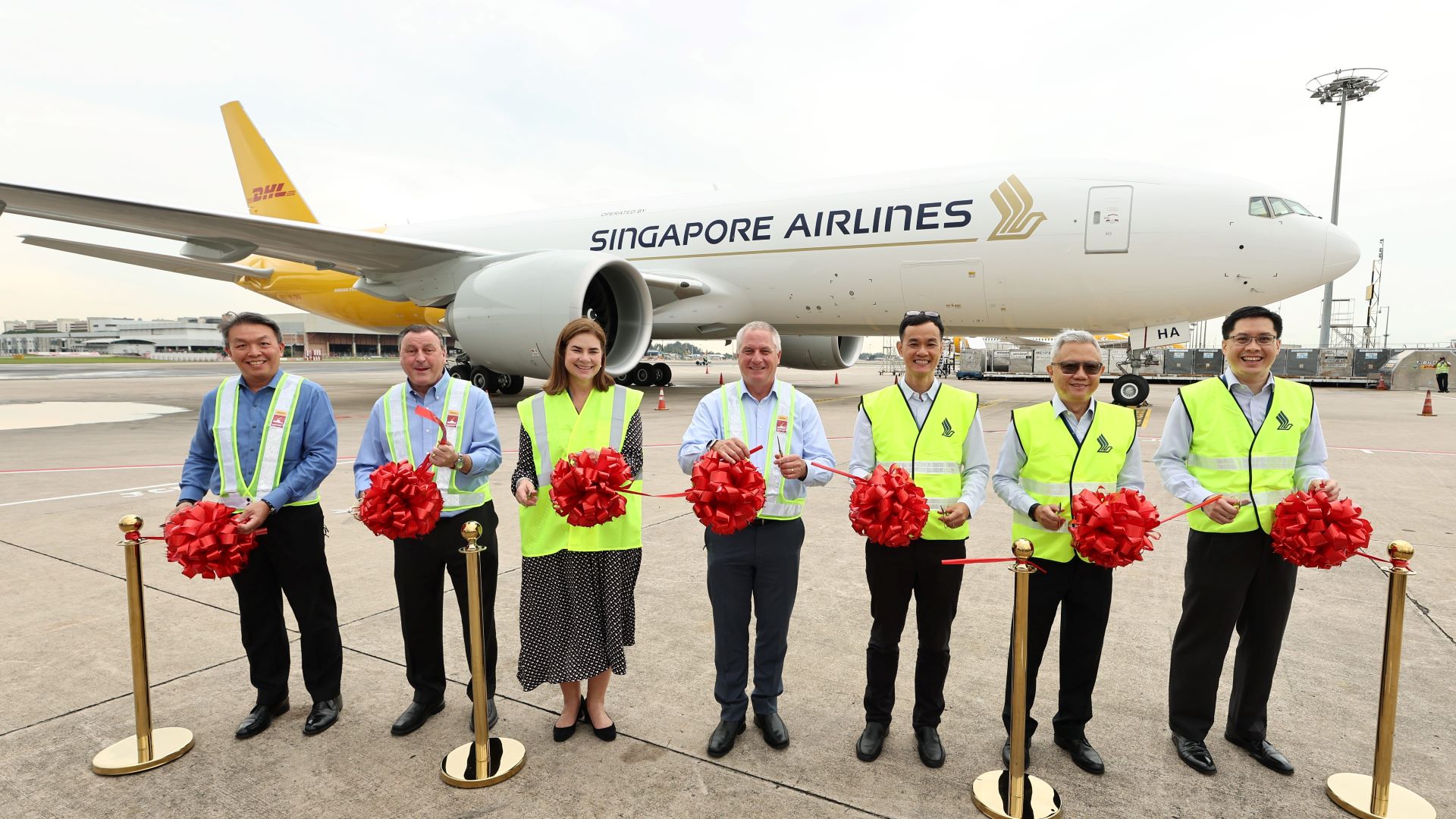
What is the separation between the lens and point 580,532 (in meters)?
2.44

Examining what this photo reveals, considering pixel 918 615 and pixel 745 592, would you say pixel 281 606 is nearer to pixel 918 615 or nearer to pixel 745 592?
pixel 745 592

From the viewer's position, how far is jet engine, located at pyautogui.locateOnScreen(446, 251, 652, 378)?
1058 cm

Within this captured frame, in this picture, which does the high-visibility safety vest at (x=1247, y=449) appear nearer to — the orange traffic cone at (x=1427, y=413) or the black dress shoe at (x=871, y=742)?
the black dress shoe at (x=871, y=742)

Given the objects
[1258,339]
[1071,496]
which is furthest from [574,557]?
[1258,339]

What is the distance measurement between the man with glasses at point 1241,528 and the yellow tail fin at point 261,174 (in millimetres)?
17952

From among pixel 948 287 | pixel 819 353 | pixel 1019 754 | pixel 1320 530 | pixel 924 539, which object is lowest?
pixel 1019 754

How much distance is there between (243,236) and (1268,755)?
40.7 feet

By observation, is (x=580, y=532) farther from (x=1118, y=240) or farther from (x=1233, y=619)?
(x=1118, y=240)

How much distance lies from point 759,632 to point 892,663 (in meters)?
0.46

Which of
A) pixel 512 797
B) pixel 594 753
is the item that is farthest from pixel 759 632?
pixel 512 797

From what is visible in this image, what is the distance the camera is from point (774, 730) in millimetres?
2414

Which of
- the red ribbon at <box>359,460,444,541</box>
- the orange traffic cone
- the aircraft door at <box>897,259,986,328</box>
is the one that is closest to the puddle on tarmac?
the red ribbon at <box>359,460,444,541</box>

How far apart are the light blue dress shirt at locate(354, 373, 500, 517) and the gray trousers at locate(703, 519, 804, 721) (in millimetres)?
872

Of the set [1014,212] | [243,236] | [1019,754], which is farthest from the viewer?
[243,236]
